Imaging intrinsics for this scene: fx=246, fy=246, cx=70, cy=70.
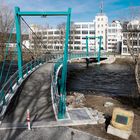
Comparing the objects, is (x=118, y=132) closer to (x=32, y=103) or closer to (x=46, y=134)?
(x=46, y=134)

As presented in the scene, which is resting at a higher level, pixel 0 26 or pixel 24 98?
pixel 0 26

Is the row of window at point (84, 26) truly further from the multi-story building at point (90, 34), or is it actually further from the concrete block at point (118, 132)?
the concrete block at point (118, 132)

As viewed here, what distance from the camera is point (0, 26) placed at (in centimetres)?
6384

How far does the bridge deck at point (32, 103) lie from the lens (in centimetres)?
1413

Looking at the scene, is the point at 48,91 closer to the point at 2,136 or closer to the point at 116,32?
the point at 2,136

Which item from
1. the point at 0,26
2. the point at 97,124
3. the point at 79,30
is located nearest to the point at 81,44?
the point at 79,30

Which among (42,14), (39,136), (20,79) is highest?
(42,14)

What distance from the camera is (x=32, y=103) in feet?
53.4

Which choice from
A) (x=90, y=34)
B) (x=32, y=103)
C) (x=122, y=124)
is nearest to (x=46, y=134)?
(x=122, y=124)

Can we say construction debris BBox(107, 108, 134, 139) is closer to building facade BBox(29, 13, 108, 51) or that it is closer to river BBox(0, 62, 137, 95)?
river BBox(0, 62, 137, 95)

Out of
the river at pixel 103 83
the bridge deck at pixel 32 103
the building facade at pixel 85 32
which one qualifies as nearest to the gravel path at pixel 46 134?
the bridge deck at pixel 32 103

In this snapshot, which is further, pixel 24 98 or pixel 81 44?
pixel 81 44

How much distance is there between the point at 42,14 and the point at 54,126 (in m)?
10.9

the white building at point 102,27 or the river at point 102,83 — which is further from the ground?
the white building at point 102,27
